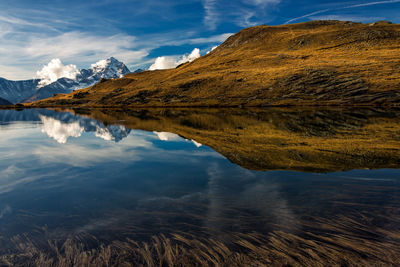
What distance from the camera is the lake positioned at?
308 inches

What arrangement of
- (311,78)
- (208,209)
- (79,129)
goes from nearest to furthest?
(208,209) → (79,129) → (311,78)

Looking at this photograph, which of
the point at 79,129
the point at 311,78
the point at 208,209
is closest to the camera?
the point at 208,209

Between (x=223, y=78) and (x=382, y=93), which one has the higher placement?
(x=223, y=78)

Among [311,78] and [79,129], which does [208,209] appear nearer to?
[79,129]

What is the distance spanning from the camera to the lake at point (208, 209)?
25.7 ft

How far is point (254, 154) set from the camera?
21812mm

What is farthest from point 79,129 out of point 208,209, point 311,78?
point 311,78

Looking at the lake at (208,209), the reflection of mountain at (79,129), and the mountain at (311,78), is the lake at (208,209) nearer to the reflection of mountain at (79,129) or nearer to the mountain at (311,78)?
the reflection of mountain at (79,129)

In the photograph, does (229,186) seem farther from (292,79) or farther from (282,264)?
(292,79)

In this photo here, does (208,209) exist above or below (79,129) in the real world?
below

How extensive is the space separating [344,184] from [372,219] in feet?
14.7

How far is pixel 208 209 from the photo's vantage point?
1115cm

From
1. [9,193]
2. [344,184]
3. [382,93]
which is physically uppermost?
[382,93]

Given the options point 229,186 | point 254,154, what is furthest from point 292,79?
point 229,186
